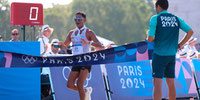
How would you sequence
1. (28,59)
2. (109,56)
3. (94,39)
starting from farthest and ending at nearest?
(94,39) → (109,56) → (28,59)

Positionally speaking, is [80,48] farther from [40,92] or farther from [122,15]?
[122,15]

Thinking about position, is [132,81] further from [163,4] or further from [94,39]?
[163,4]

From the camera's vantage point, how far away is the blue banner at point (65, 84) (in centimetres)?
1080

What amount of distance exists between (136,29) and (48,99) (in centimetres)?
9030

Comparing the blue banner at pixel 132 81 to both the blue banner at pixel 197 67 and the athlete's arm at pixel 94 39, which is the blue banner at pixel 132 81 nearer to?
the blue banner at pixel 197 67

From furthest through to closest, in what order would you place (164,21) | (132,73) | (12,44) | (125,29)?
(125,29) < (132,73) < (12,44) < (164,21)

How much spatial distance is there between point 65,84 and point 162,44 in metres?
3.95

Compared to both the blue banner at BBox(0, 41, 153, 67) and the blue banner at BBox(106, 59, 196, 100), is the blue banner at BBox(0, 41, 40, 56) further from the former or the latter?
the blue banner at BBox(106, 59, 196, 100)

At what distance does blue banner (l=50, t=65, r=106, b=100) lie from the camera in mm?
10797

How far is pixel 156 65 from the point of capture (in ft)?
25.3

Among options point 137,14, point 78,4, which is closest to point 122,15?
point 137,14

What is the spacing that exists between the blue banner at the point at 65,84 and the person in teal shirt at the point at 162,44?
3618 millimetres

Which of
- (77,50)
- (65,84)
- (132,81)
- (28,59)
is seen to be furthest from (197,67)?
(28,59)

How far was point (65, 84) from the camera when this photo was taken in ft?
35.8
